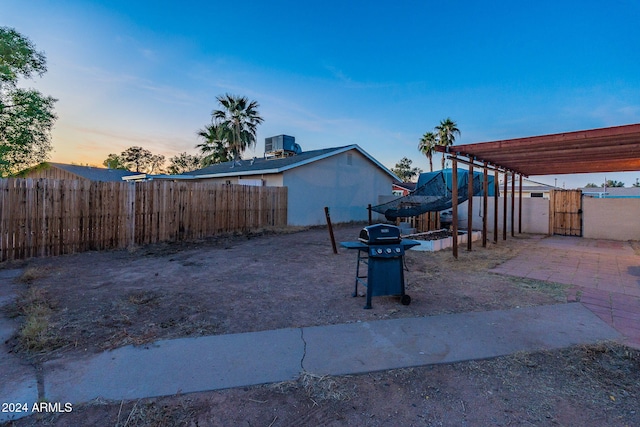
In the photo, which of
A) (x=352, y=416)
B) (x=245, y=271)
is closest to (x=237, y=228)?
(x=245, y=271)

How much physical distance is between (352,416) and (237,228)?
9.70 metres

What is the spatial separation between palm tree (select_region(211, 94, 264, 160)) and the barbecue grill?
57.3ft

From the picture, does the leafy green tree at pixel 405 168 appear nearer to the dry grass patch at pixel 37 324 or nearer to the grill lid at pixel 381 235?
the grill lid at pixel 381 235

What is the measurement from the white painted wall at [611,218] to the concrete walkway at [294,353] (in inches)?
400

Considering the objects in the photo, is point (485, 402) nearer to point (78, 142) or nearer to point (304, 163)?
point (304, 163)

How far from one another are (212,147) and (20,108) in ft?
40.0

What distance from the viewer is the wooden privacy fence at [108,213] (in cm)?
A: 625

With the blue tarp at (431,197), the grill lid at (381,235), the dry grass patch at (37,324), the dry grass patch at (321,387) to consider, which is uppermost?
the blue tarp at (431,197)

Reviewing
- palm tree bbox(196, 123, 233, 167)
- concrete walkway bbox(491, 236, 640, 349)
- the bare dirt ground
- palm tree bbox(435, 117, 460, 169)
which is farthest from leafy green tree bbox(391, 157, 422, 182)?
the bare dirt ground

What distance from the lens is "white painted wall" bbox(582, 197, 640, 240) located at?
10158 millimetres

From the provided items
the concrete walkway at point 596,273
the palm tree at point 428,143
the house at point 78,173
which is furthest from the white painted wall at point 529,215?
the house at point 78,173

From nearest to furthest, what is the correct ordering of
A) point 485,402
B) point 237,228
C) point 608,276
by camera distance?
point 485,402 → point 608,276 → point 237,228

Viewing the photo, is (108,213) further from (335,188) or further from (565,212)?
(565,212)

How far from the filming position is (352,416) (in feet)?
6.07
